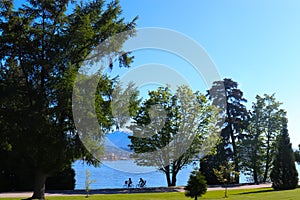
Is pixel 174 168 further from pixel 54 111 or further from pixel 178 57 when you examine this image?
pixel 54 111

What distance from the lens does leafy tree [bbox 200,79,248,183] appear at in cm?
3102

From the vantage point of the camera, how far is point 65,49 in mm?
14391

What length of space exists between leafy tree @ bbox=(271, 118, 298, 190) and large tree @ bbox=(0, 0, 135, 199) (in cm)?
1088

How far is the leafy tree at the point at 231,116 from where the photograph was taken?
31016 mm

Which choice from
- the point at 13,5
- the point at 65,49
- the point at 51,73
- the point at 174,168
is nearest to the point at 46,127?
the point at 51,73

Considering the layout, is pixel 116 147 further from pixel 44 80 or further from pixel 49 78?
pixel 49 78

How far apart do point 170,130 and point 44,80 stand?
12.2 meters

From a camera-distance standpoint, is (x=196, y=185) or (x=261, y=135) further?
(x=261, y=135)

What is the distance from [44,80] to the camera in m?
14.5

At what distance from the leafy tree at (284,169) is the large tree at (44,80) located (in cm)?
1088

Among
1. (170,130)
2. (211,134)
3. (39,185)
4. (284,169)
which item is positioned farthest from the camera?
(211,134)

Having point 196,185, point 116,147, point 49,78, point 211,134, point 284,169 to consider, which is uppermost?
point 49,78

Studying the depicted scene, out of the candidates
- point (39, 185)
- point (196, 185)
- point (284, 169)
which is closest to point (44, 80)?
point (39, 185)

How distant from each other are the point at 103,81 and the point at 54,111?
2739 millimetres
